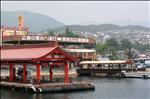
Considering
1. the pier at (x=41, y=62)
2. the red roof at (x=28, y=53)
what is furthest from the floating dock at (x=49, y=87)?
the red roof at (x=28, y=53)

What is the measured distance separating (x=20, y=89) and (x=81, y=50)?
174 feet

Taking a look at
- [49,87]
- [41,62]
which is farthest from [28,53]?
[49,87]

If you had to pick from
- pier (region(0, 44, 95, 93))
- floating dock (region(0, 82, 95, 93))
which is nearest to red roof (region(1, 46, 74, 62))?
pier (region(0, 44, 95, 93))

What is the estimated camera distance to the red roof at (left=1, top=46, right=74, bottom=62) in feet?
152

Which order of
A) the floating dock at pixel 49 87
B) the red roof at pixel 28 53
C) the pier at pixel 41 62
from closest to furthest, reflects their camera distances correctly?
1. the floating dock at pixel 49 87
2. the pier at pixel 41 62
3. the red roof at pixel 28 53

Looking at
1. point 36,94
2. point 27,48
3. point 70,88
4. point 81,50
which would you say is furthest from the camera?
point 81,50

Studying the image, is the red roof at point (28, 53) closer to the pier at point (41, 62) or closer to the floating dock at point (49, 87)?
the pier at point (41, 62)

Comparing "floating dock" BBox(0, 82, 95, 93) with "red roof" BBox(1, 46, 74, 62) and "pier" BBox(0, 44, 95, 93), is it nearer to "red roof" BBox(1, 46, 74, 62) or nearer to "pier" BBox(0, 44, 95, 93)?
"pier" BBox(0, 44, 95, 93)

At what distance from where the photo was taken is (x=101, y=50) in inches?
5719

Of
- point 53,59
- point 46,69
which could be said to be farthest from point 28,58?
→ point 46,69

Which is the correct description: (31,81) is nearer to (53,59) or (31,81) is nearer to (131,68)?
(53,59)

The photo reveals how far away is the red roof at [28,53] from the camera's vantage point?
46.5 metres

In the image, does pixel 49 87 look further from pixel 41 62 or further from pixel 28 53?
pixel 28 53

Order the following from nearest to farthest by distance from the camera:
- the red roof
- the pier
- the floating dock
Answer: the floating dock
the pier
the red roof
